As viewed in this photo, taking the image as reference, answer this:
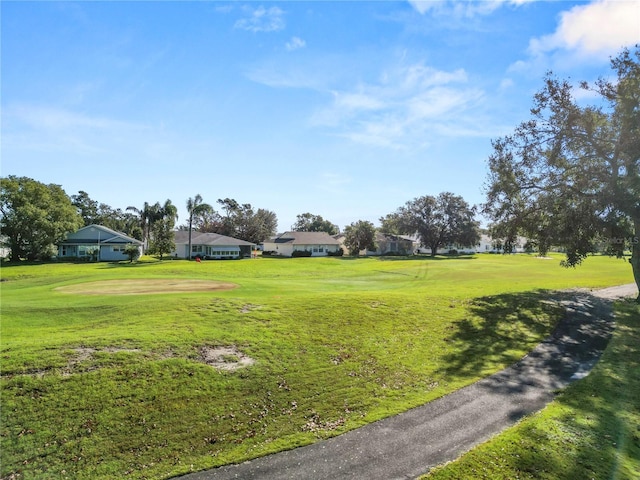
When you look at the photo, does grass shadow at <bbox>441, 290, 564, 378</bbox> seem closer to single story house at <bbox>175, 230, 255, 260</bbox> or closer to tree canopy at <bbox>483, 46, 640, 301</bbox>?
tree canopy at <bbox>483, 46, 640, 301</bbox>

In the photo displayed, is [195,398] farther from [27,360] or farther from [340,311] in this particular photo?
[340,311]

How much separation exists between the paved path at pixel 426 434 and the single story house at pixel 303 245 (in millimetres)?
68985

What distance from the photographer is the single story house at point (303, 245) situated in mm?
82312

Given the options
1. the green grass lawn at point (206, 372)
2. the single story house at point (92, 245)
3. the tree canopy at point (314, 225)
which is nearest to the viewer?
the green grass lawn at point (206, 372)

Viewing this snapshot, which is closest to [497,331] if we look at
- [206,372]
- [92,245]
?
[206,372]

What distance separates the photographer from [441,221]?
9381 cm

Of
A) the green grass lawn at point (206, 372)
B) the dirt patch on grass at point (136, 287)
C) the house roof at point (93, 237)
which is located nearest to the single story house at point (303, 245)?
the house roof at point (93, 237)

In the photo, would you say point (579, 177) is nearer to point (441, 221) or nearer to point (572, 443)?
point (572, 443)

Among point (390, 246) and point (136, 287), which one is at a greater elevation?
point (390, 246)

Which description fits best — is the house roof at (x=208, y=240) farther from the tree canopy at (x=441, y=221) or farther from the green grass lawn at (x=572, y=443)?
the green grass lawn at (x=572, y=443)

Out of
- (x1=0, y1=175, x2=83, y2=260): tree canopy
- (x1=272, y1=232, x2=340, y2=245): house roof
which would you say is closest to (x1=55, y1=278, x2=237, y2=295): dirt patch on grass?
(x1=0, y1=175, x2=83, y2=260): tree canopy

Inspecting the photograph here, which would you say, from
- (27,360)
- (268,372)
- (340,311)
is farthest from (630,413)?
(27,360)

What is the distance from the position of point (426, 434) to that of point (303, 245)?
74.0m

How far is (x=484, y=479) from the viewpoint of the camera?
7.19 meters
